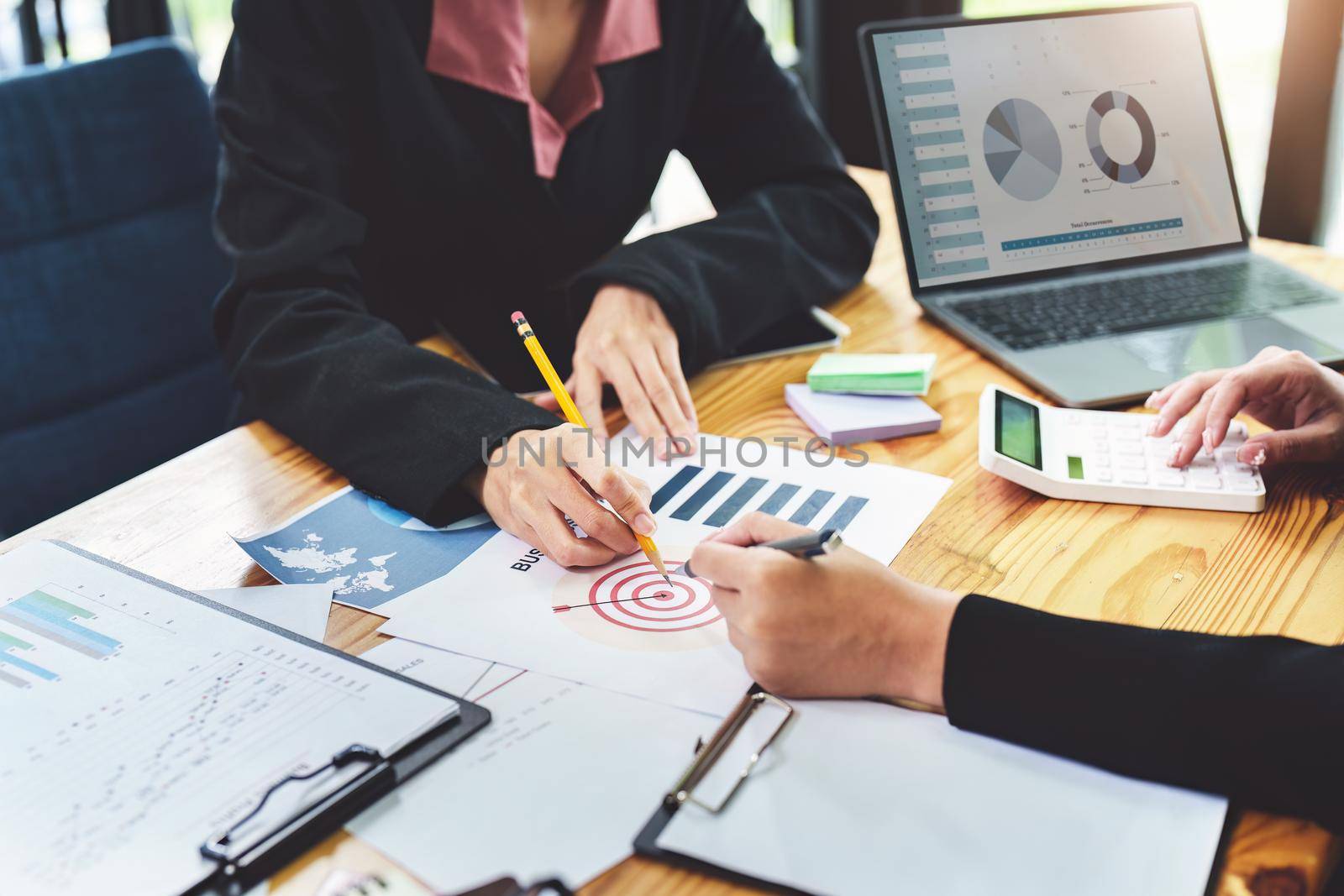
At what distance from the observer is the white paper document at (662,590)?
0.65 metres

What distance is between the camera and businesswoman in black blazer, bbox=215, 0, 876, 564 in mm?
881

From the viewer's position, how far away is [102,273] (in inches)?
50.7

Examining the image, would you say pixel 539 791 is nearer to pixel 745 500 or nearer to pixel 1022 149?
pixel 745 500

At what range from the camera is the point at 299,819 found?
53 centimetres

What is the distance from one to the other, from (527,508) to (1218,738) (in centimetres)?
47

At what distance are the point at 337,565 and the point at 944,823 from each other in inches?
18.6

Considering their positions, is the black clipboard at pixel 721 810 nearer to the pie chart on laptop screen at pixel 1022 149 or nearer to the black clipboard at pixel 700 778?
the black clipboard at pixel 700 778

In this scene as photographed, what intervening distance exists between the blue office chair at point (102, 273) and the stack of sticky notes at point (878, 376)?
0.85m

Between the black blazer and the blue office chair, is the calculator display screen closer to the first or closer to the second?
the black blazer

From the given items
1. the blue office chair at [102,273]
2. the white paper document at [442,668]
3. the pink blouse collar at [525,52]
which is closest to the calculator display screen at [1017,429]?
the white paper document at [442,668]

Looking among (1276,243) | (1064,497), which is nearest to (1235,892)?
(1064,497)

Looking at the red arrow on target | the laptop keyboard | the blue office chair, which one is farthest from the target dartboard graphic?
the blue office chair

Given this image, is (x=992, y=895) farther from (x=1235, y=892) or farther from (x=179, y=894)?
(x=179, y=894)
